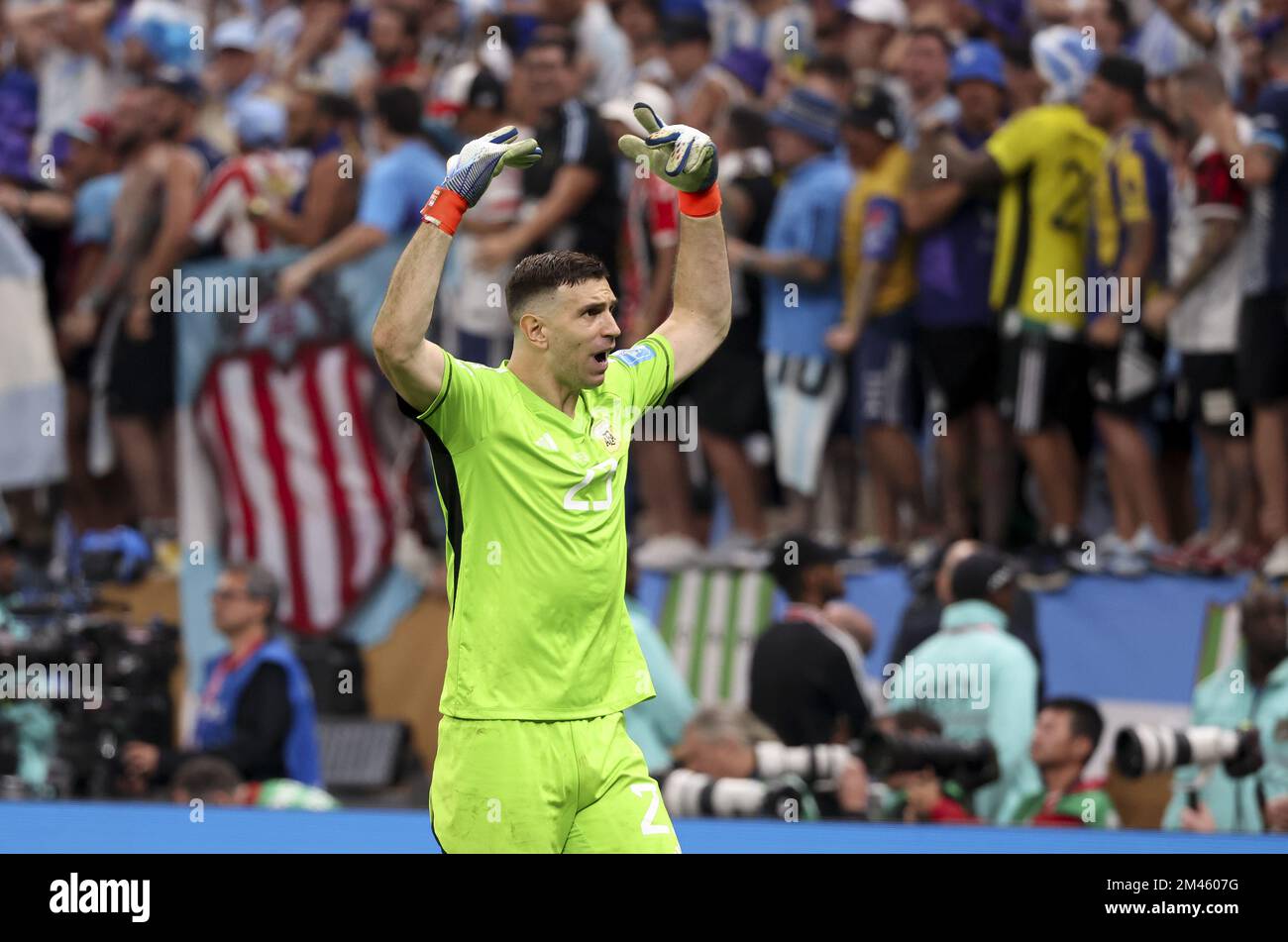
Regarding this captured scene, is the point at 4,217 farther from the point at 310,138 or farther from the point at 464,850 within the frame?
the point at 464,850

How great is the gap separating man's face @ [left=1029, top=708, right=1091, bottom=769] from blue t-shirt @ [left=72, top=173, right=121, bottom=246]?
674cm

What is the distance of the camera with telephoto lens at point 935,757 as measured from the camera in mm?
10453

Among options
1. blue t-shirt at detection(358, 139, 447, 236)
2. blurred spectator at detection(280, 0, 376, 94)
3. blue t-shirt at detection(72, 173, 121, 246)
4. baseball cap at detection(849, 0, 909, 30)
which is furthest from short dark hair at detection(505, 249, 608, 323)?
blurred spectator at detection(280, 0, 376, 94)

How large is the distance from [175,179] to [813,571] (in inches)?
192

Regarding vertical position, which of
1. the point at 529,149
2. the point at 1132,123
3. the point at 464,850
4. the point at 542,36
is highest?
the point at 542,36

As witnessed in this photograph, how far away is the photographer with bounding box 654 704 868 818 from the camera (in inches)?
424

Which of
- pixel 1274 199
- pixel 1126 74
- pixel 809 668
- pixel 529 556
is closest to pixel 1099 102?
pixel 1126 74

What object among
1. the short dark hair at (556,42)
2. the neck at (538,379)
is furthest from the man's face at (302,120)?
the neck at (538,379)

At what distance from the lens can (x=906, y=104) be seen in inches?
495

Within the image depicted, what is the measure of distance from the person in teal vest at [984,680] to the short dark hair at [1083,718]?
16 centimetres

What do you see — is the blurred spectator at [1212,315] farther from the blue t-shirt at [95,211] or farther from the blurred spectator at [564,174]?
the blue t-shirt at [95,211]

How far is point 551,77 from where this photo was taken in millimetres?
12492

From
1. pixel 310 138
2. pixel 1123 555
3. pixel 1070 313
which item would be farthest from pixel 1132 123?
pixel 310 138

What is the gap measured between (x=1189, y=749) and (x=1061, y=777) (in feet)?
2.09
